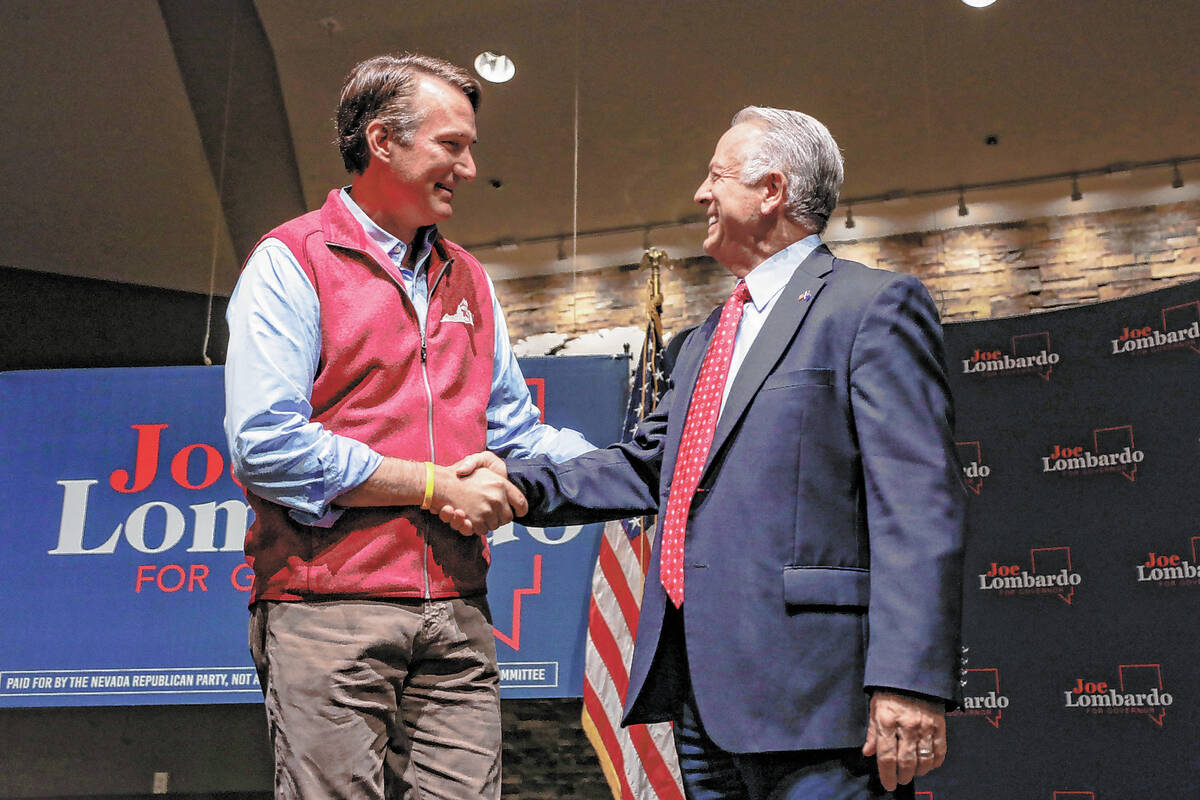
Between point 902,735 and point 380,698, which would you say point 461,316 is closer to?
point 380,698

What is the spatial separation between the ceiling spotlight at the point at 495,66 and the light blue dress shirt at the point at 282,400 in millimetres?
3907

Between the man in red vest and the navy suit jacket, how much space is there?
33 centimetres

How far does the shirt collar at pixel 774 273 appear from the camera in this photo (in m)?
1.88

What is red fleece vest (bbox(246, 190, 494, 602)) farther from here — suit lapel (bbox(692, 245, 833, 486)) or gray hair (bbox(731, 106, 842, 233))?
gray hair (bbox(731, 106, 842, 233))

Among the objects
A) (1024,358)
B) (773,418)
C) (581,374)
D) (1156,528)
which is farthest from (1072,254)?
(773,418)

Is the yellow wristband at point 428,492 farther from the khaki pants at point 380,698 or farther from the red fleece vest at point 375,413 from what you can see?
the khaki pants at point 380,698

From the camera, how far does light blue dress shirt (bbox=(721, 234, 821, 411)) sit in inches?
73.1

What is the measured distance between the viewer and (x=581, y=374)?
4746 millimetres

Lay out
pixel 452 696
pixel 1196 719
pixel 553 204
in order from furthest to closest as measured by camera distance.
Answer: pixel 553 204 → pixel 1196 719 → pixel 452 696

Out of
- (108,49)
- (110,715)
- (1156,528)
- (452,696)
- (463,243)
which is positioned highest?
(108,49)

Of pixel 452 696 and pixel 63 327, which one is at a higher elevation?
pixel 63 327

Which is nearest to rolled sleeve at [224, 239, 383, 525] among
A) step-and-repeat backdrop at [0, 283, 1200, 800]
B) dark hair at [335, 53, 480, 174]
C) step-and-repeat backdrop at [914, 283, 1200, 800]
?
dark hair at [335, 53, 480, 174]

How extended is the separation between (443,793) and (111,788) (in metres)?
4.24

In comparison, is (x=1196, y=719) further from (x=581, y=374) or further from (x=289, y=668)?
(x=289, y=668)
